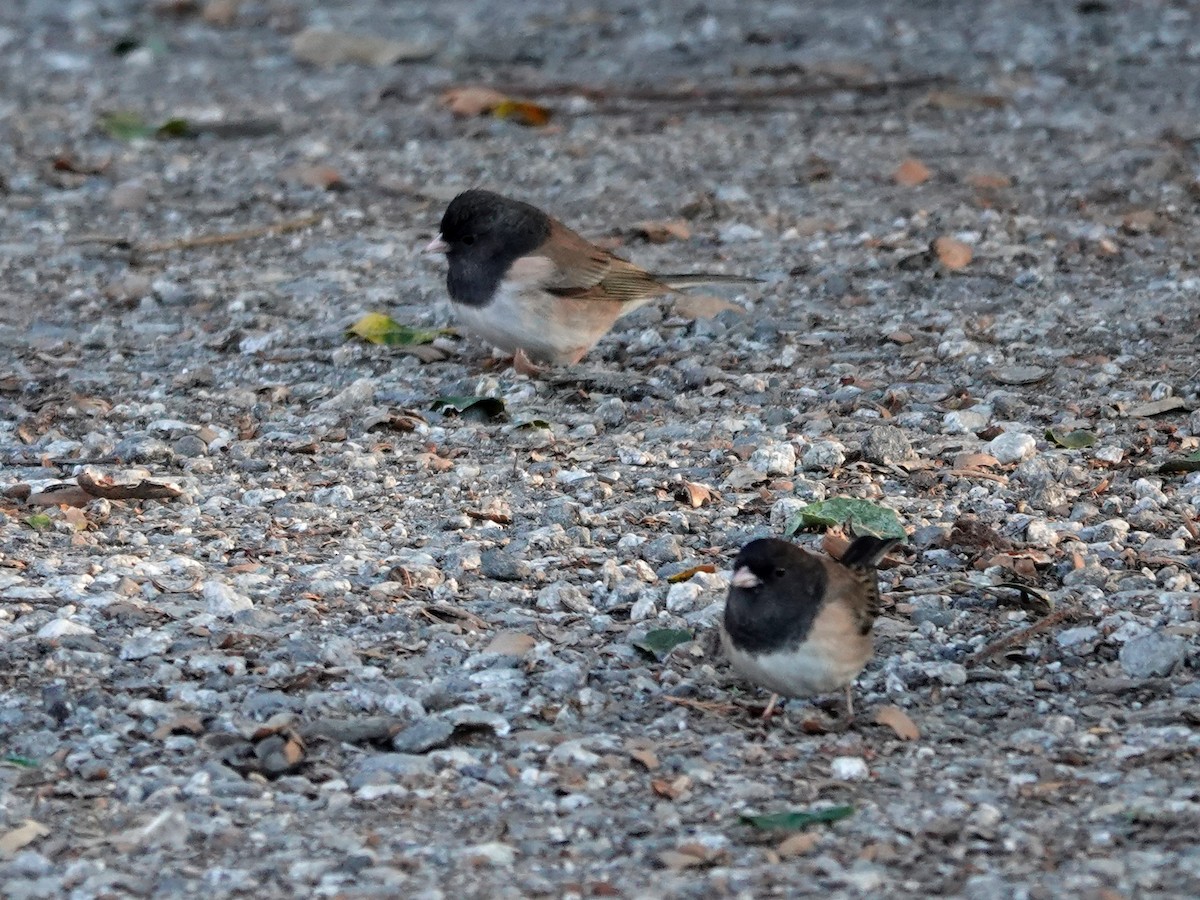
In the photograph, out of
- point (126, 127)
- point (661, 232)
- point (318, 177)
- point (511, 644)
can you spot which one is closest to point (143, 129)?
point (126, 127)

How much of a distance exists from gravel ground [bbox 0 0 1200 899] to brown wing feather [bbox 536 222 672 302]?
0.24 m

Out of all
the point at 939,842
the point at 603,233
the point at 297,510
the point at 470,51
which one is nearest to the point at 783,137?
the point at 603,233

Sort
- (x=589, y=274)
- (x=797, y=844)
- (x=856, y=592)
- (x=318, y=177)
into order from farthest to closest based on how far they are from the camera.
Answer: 1. (x=318, y=177)
2. (x=589, y=274)
3. (x=856, y=592)
4. (x=797, y=844)

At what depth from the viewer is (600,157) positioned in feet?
26.6

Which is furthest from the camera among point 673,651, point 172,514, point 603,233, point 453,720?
point 603,233

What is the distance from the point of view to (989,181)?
24.7ft

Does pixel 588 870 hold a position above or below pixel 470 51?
below

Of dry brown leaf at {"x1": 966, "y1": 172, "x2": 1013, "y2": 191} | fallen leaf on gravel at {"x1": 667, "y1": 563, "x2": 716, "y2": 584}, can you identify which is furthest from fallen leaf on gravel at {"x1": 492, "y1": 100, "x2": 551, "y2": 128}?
fallen leaf on gravel at {"x1": 667, "y1": 563, "x2": 716, "y2": 584}

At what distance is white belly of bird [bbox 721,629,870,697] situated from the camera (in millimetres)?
3580

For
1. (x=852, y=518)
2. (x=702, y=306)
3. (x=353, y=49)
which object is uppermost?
(x=353, y=49)

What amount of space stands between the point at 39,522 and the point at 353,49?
599cm

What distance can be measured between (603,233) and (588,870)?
14.6 feet

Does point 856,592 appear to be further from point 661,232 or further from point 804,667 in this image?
point 661,232

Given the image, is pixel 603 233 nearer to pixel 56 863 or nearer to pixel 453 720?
pixel 453 720
